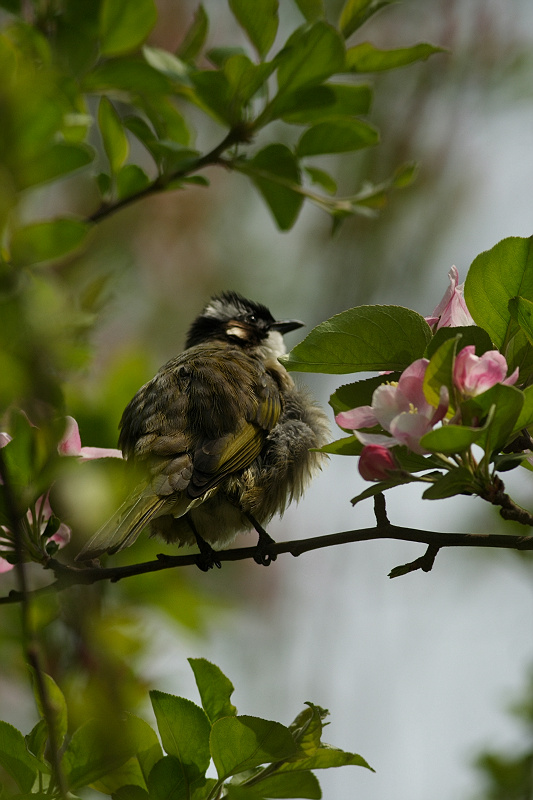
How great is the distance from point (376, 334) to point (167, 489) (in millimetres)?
1255

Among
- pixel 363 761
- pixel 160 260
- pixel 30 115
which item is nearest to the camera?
pixel 30 115

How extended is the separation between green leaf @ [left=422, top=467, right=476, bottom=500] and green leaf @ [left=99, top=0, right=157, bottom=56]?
156 cm

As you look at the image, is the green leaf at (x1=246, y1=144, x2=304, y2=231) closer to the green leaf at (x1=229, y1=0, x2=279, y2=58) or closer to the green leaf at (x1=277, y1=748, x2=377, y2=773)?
the green leaf at (x1=229, y1=0, x2=279, y2=58)

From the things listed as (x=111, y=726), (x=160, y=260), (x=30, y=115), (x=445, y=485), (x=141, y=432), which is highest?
(x=30, y=115)

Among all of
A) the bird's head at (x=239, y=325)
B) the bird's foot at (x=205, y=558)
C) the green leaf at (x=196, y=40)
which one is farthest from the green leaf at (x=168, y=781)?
the bird's head at (x=239, y=325)

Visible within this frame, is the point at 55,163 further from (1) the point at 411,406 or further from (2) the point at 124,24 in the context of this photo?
(2) the point at 124,24

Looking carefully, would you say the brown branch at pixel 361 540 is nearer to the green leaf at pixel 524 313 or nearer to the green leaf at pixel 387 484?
the green leaf at pixel 387 484

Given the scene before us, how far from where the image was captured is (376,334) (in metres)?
1.58

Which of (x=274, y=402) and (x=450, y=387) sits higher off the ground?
(x=450, y=387)

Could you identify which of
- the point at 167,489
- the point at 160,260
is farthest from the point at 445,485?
the point at 160,260

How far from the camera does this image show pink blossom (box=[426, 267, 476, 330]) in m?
1.65

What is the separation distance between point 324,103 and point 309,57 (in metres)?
0.14

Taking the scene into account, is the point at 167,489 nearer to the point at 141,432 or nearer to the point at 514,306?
the point at 141,432

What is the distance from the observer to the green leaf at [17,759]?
1.49 meters
